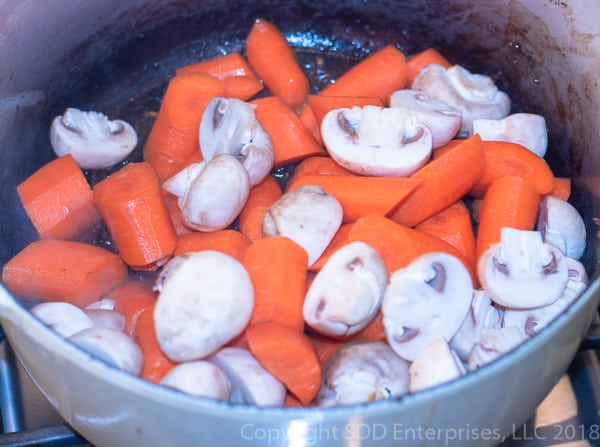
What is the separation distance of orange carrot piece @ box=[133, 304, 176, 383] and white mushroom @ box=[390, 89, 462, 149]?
80 centimetres

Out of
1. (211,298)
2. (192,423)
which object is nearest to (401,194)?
(211,298)

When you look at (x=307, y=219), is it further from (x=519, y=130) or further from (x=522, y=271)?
(x=519, y=130)

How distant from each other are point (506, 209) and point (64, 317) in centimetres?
101

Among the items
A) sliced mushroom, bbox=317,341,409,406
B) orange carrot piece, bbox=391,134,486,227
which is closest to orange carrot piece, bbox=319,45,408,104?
orange carrot piece, bbox=391,134,486,227

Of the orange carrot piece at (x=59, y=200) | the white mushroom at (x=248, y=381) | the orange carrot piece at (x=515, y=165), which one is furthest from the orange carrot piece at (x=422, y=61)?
the white mushroom at (x=248, y=381)

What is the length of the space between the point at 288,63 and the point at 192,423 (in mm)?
1267

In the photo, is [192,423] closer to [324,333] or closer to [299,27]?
[324,333]

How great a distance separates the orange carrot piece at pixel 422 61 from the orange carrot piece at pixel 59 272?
1030 mm

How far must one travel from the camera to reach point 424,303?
1.41 m

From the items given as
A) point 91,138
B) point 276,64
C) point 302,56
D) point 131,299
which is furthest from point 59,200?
point 302,56

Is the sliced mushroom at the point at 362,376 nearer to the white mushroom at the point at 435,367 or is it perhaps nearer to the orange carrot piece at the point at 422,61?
the white mushroom at the point at 435,367

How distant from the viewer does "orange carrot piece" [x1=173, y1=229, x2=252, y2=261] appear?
5.29 feet

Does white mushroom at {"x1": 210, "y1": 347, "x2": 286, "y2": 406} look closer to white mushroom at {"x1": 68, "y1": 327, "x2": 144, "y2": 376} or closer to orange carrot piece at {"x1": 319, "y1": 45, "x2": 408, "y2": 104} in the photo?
white mushroom at {"x1": 68, "y1": 327, "x2": 144, "y2": 376}

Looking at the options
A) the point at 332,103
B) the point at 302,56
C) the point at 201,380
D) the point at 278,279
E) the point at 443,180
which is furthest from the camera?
the point at 302,56
